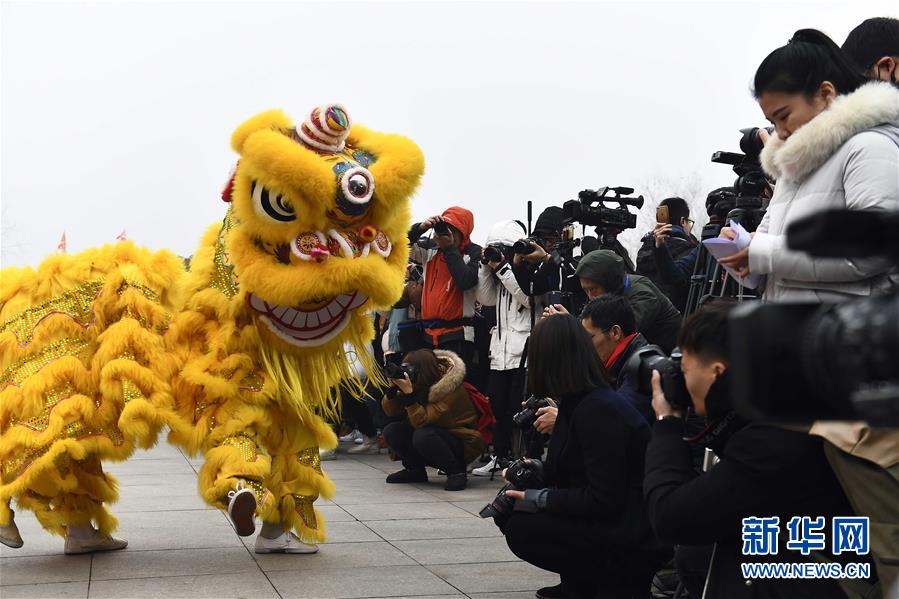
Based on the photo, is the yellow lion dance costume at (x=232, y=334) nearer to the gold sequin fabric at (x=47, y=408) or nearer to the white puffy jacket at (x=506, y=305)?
the gold sequin fabric at (x=47, y=408)

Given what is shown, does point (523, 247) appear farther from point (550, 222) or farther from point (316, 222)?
point (316, 222)

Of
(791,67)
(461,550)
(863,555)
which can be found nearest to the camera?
(863,555)

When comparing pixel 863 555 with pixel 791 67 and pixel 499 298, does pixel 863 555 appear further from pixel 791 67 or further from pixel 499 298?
pixel 499 298

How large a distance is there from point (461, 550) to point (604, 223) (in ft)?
6.37

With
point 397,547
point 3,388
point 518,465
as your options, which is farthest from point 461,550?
point 3,388

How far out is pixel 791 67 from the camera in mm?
3336

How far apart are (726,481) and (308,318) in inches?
105

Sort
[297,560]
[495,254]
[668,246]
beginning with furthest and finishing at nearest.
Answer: [495,254] < [668,246] < [297,560]

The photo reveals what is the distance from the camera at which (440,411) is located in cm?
759

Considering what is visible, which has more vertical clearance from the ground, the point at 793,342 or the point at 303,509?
the point at 793,342

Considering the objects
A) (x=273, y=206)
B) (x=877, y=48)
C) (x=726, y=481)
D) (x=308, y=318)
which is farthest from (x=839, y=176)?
(x=308, y=318)

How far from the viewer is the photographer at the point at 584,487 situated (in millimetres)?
4031

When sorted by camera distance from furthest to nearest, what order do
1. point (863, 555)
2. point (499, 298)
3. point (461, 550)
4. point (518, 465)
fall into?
1. point (499, 298)
2. point (461, 550)
3. point (518, 465)
4. point (863, 555)

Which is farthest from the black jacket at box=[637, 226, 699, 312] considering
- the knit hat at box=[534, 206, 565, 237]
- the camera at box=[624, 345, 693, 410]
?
the camera at box=[624, 345, 693, 410]
